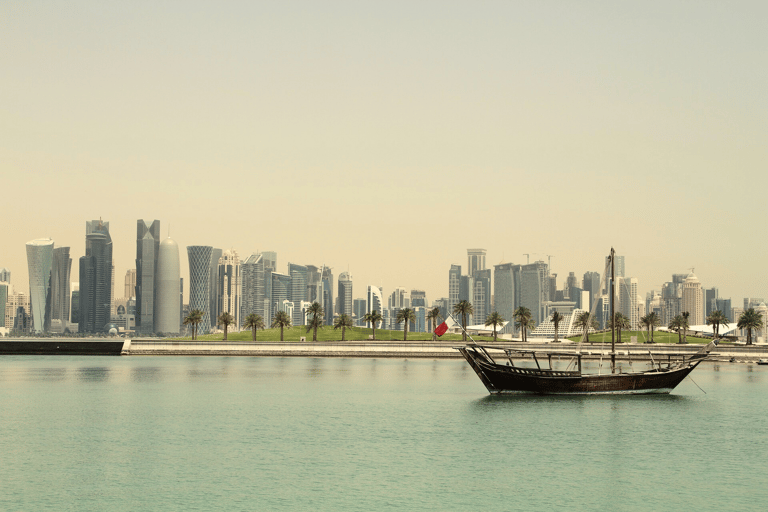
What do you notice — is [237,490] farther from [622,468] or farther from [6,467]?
[622,468]

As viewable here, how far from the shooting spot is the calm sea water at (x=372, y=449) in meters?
43.2

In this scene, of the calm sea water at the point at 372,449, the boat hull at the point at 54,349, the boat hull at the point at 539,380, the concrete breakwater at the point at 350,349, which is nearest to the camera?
the calm sea water at the point at 372,449

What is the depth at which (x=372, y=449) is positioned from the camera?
2256 inches

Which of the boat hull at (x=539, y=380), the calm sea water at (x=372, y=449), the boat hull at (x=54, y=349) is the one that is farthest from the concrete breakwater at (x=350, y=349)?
the calm sea water at (x=372, y=449)

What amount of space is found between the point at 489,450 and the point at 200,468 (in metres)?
20.4

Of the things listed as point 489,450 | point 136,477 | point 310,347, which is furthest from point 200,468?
point 310,347

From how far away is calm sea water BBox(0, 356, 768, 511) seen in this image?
43188mm

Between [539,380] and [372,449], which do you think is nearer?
[372,449]

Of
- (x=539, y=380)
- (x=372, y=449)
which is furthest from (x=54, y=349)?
(x=372, y=449)

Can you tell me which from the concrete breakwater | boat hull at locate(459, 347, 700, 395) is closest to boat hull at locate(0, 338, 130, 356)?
the concrete breakwater

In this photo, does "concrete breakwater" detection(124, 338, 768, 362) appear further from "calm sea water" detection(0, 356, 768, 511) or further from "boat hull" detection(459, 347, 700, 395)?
"calm sea water" detection(0, 356, 768, 511)

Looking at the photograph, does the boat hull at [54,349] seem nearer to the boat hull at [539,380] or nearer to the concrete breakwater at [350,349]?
the concrete breakwater at [350,349]

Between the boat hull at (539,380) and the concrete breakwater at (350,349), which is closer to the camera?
the boat hull at (539,380)

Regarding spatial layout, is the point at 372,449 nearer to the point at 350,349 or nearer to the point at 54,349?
the point at 350,349
